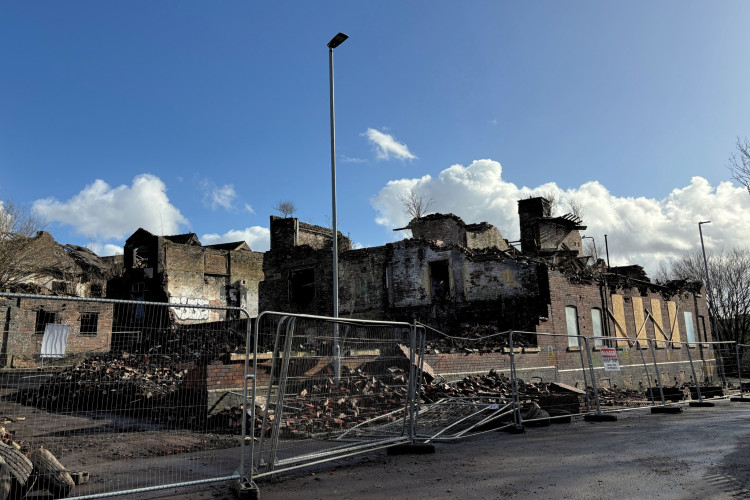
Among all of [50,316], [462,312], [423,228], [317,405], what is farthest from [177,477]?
[423,228]

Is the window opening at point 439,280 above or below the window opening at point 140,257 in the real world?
below

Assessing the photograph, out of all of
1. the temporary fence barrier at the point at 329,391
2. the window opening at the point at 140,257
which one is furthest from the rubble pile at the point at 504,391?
the window opening at the point at 140,257

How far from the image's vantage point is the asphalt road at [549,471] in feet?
17.5

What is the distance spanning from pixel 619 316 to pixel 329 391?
22.3 meters

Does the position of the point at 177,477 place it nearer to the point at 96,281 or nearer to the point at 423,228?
the point at 423,228

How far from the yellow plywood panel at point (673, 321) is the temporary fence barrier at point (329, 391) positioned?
2646 cm

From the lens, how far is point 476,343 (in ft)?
61.6

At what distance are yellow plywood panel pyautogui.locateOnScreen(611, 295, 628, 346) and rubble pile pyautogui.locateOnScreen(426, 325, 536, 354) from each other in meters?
7.20

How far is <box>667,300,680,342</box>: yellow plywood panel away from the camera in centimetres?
2929

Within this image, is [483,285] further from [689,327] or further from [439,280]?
[689,327]

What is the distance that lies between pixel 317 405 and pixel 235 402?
4438 mm

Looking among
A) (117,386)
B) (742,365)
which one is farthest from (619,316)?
(117,386)

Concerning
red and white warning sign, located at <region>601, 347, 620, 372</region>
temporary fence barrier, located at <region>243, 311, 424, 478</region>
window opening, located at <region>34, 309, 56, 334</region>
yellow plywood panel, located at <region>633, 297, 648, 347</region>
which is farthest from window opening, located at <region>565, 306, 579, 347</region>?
window opening, located at <region>34, 309, 56, 334</region>

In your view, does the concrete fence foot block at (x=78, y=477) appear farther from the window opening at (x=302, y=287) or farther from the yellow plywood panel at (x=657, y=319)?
the yellow plywood panel at (x=657, y=319)
